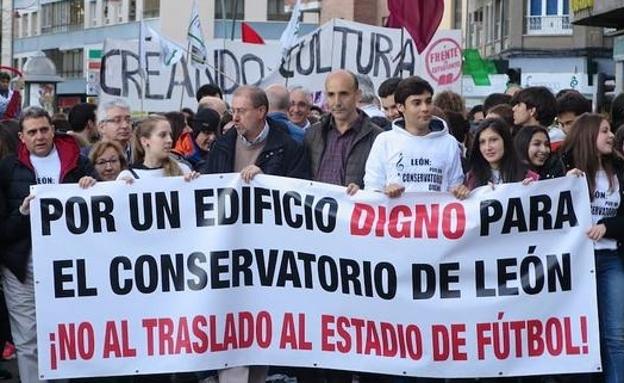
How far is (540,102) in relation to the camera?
1077 centimetres

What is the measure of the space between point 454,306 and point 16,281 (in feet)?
8.38

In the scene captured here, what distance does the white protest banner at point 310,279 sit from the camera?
8.62 m

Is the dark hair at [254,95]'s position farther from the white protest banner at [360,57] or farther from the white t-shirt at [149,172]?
the white protest banner at [360,57]

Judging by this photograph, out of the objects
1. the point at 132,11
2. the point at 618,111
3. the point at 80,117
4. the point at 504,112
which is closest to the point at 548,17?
the point at 132,11

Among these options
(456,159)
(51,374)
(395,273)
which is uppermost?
(456,159)

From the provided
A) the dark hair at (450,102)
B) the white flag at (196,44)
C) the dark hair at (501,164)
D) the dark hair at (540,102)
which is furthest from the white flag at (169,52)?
the dark hair at (501,164)

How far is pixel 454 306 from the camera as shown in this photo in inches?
340

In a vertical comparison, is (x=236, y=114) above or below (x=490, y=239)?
above

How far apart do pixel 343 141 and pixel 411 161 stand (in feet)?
1.97

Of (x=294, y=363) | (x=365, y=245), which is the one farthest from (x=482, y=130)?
(x=294, y=363)

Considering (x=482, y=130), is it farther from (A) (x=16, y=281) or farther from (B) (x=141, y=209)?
(A) (x=16, y=281)

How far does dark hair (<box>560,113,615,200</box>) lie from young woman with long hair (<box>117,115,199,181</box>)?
2.27 m

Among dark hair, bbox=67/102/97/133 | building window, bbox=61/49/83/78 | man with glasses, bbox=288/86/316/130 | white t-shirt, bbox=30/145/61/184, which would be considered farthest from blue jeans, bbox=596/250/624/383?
building window, bbox=61/49/83/78

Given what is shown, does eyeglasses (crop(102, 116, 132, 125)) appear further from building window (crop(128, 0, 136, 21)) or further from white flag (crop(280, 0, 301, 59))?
building window (crop(128, 0, 136, 21))
